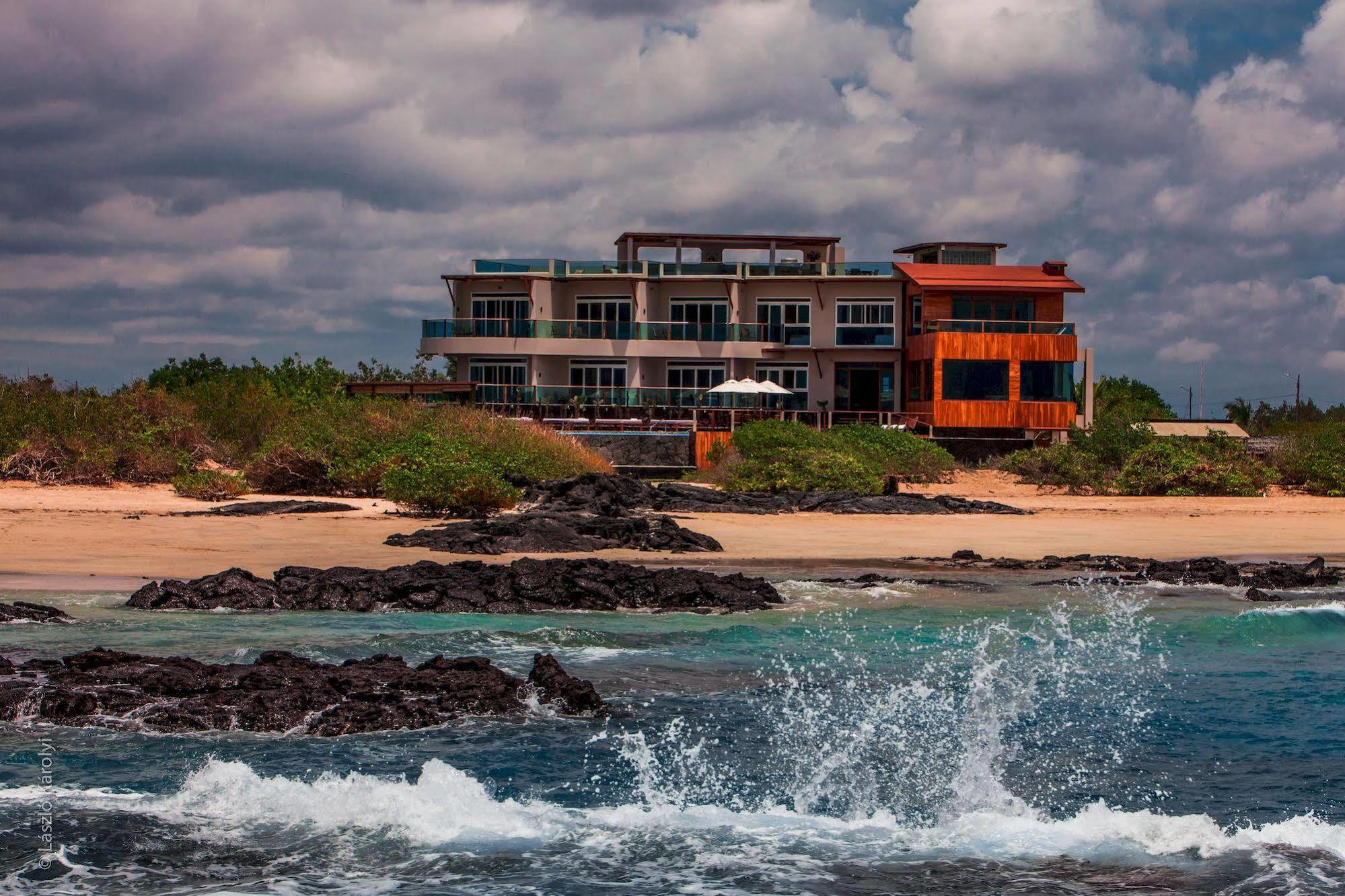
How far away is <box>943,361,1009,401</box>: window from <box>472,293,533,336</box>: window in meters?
15.2

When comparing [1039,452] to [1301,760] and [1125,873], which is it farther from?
[1125,873]

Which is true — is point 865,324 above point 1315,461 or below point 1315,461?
above

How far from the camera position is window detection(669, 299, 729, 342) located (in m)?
49.1

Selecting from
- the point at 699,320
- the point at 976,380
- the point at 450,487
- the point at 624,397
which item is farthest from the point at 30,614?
the point at 699,320

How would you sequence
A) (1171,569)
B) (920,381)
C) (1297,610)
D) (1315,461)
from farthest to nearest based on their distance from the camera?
(920,381)
(1315,461)
(1171,569)
(1297,610)

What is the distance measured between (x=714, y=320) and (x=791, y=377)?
11.9 ft

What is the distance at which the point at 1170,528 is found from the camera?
2580 cm

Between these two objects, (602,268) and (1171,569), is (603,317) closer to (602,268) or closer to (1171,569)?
(602,268)

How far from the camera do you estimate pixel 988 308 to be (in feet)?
153

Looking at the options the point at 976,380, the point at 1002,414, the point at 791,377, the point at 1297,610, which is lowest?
the point at 1297,610

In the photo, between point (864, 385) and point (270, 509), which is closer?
point (270, 509)

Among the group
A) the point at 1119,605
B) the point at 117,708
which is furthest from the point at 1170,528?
the point at 117,708

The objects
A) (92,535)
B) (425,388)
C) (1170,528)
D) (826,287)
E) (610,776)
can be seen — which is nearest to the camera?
(610,776)

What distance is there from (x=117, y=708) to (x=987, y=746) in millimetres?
6735
